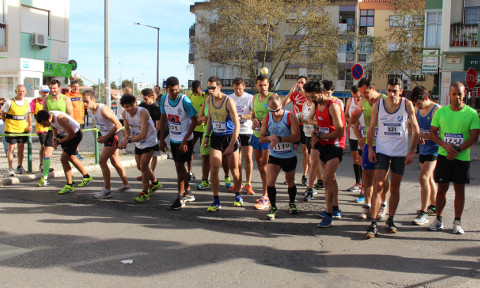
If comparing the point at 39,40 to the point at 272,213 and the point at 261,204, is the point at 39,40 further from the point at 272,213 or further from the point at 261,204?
the point at 272,213

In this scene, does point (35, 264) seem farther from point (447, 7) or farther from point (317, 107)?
point (447, 7)

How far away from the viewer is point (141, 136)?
7520 millimetres

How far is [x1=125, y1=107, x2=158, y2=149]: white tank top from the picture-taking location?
766 centimetres

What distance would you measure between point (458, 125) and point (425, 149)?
857 millimetres

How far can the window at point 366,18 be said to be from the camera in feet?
172

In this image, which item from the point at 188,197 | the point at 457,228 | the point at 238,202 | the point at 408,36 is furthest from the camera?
the point at 408,36

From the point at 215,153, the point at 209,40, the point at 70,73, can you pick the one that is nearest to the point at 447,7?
the point at 209,40

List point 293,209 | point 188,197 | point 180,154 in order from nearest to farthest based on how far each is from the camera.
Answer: point 293,209, point 180,154, point 188,197

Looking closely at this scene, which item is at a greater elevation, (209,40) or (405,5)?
(405,5)

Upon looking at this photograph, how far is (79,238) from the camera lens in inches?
220

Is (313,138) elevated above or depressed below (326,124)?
below

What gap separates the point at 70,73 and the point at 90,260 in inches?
1047

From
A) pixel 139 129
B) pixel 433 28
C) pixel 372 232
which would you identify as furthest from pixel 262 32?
pixel 372 232

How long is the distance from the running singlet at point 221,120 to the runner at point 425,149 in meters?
2.72
